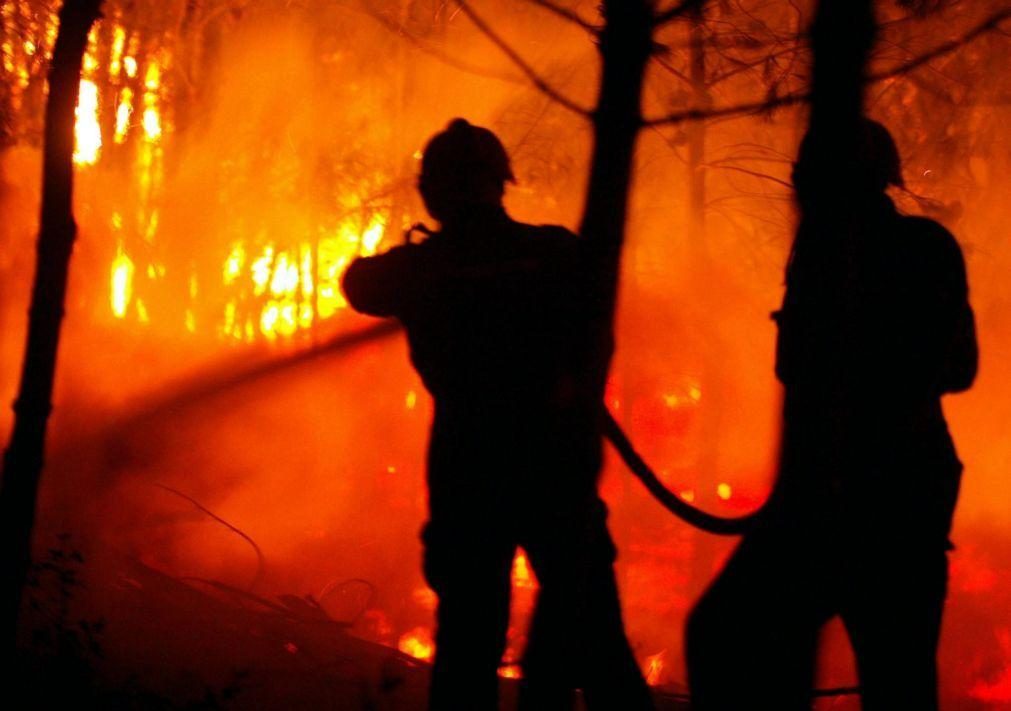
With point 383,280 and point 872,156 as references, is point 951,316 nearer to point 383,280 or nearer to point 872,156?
point 872,156

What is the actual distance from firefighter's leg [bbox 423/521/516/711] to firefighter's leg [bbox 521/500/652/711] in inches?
4.7

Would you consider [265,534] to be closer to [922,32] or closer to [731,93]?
[731,93]

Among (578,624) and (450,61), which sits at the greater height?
(450,61)

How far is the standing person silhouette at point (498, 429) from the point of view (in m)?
2.97

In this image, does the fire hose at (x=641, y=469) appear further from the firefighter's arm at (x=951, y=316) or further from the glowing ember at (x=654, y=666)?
the glowing ember at (x=654, y=666)

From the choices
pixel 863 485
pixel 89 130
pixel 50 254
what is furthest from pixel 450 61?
pixel 89 130

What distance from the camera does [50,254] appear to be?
3336mm

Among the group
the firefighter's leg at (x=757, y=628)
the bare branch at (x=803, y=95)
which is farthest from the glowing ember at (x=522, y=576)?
the firefighter's leg at (x=757, y=628)

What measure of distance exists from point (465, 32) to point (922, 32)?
4264mm

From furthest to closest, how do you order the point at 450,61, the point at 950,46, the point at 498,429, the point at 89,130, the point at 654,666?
the point at 89,130
the point at 654,666
the point at 450,61
the point at 950,46
the point at 498,429

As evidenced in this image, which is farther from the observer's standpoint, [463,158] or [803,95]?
[803,95]

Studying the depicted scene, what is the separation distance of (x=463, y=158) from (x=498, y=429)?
806mm

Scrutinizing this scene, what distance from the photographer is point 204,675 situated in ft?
13.4

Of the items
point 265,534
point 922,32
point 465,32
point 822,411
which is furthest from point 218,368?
point 822,411
